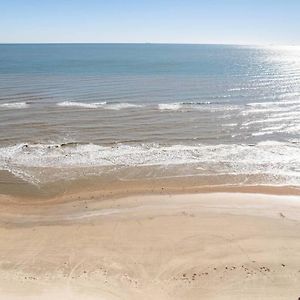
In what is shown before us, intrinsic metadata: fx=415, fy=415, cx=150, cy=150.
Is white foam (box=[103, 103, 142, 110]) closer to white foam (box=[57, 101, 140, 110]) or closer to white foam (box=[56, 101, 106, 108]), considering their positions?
white foam (box=[57, 101, 140, 110])

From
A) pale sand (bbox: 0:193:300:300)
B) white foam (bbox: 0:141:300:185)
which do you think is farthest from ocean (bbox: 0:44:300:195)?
pale sand (bbox: 0:193:300:300)

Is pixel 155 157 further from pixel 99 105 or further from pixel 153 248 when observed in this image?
pixel 99 105

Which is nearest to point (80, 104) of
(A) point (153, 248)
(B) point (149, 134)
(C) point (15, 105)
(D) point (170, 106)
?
(C) point (15, 105)

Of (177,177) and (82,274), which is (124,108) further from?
(82,274)

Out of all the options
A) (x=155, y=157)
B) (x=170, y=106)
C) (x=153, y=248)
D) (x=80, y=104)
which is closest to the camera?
(x=153, y=248)

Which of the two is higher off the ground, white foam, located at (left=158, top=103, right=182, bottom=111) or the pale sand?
white foam, located at (left=158, top=103, right=182, bottom=111)

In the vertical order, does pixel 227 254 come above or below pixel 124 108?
below

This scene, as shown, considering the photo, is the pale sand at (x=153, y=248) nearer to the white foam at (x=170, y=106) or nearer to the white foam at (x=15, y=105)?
the white foam at (x=170, y=106)

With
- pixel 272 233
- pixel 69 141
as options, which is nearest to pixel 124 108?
pixel 69 141

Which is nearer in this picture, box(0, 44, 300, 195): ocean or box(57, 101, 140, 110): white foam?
box(0, 44, 300, 195): ocean
